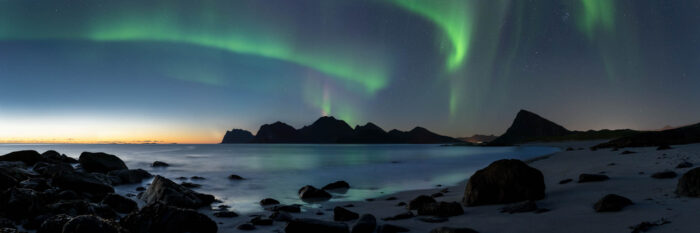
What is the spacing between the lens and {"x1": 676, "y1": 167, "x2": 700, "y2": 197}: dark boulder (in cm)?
815

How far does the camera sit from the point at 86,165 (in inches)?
962

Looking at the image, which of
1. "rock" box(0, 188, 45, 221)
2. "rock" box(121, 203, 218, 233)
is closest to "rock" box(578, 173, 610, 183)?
"rock" box(121, 203, 218, 233)

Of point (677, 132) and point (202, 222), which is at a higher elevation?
point (677, 132)

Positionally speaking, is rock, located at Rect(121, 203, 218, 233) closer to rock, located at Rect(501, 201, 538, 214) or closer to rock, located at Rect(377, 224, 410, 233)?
rock, located at Rect(377, 224, 410, 233)

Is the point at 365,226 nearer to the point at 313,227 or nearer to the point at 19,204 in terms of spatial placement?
the point at 313,227

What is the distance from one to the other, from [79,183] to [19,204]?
4.82 m

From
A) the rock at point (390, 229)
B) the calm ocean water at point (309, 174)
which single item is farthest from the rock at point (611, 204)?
the calm ocean water at point (309, 174)

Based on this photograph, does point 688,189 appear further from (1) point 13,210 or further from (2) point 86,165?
(2) point 86,165

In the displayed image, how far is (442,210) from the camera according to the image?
925 cm

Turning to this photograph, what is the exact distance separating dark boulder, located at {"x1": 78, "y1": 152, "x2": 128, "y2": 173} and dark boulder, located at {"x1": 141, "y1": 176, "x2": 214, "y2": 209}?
13.3 meters

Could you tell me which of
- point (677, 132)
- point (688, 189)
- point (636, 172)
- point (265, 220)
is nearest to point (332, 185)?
point (265, 220)

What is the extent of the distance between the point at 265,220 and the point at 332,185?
10699 mm

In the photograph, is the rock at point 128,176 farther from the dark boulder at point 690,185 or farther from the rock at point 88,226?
the dark boulder at point 690,185

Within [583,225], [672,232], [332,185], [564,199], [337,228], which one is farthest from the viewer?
[332,185]
